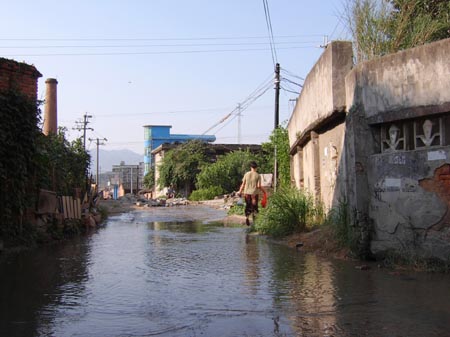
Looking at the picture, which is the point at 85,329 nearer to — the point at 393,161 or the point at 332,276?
the point at 332,276

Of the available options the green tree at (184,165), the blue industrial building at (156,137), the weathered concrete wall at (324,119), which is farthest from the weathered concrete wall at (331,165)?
the blue industrial building at (156,137)

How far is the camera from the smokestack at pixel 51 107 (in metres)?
Result: 31.7

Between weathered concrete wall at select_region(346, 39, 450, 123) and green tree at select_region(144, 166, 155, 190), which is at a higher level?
green tree at select_region(144, 166, 155, 190)

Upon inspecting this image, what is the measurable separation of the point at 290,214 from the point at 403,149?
3823mm

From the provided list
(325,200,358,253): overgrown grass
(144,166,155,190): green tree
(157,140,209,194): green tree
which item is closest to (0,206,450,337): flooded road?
(325,200,358,253): overgrown grass

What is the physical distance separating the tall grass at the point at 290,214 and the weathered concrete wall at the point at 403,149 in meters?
2.72

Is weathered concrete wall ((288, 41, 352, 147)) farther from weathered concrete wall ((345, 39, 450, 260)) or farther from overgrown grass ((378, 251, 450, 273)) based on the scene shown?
overgrown grass ((378, 251, 450, 273))

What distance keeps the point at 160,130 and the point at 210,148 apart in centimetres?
2954

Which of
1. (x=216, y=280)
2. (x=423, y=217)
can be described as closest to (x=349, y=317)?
(x=216, y=280)

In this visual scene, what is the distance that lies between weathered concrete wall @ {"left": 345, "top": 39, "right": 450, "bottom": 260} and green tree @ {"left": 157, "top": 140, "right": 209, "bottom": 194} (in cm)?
3941

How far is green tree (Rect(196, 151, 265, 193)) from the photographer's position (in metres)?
43.6

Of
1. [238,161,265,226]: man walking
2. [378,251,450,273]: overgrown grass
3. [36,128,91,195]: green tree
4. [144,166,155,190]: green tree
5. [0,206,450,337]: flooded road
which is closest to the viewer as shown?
[0,206,450,337]: flooded road

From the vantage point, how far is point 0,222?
9625 mm

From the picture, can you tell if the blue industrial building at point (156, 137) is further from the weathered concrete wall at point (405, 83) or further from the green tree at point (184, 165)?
the weathered concrete wall at point (405, 83)
